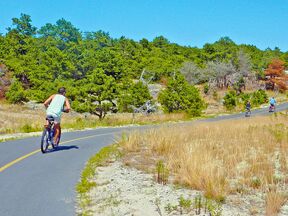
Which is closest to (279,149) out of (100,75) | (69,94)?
(100,75)

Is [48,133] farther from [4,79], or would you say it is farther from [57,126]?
[4,79]

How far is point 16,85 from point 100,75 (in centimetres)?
2891

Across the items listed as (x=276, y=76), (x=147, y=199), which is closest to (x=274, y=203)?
(x=147, y=199)

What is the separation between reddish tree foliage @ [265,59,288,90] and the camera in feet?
268

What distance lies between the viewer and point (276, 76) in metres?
85.0

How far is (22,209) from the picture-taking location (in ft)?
21.7

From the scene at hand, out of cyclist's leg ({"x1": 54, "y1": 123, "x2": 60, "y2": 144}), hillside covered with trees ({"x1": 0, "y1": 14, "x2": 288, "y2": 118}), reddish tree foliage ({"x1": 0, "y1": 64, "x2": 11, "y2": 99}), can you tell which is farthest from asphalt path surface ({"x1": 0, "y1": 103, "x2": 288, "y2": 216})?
reddish tree foliage ({"x1": 0, "y1": 64, "x2": 11, "y2": 99})

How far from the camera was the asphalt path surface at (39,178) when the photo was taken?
6.76 meters

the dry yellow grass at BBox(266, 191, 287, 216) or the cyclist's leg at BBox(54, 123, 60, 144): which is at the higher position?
the cyclist's leg at BBox(54, 123, 60, 144)

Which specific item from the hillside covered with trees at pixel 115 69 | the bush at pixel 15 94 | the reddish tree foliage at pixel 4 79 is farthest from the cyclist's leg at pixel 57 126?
the reddish tree foliage at pixel 4 79

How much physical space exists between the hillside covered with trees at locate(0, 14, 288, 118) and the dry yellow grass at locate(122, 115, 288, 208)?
1851cm

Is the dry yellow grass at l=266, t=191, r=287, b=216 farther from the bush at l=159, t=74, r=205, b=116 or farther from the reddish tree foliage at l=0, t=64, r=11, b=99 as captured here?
the reddish tree foliage at l=0, t=64, r=11, b=99

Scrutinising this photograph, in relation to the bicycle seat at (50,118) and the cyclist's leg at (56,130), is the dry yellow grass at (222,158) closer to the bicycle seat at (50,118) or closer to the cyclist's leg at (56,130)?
the cyclist's leg at (56,130)

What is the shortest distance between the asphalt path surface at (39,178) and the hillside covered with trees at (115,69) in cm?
2038
